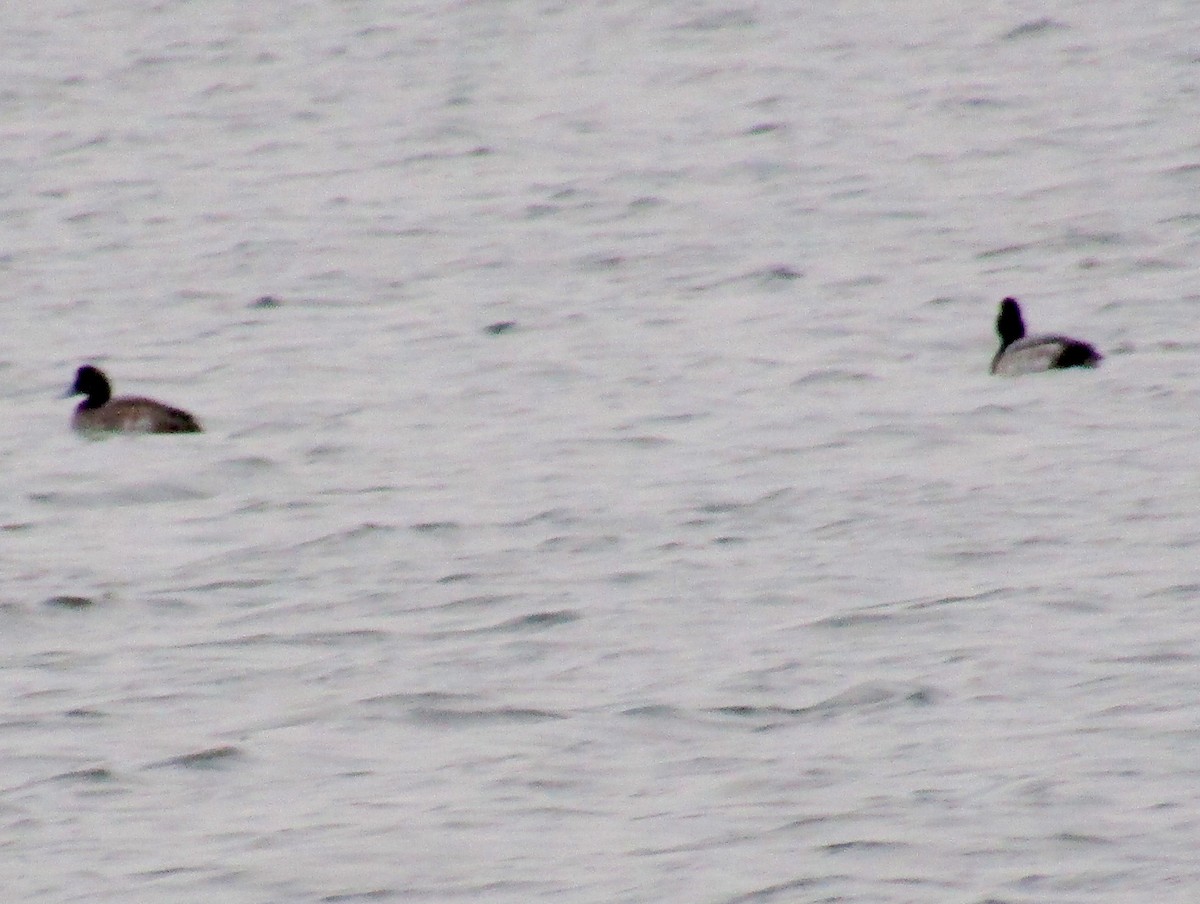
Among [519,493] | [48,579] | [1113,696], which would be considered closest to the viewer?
[1113,696]

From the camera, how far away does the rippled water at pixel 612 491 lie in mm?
9516

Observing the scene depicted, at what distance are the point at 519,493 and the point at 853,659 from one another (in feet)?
12.3

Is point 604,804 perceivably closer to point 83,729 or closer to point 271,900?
point 271,900

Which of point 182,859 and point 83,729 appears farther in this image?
point 83,729

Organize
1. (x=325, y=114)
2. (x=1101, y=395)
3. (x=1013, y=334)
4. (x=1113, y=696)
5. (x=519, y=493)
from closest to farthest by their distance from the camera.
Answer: (x=1113, y=696) < (x=519, y=493) < (x=1101, y=395) < (x=1013, y=334) < (x=325, y=114)

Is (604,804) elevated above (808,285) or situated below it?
above

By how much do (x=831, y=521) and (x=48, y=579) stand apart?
11.2 feet

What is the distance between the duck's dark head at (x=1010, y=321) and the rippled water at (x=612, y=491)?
0.30 meters

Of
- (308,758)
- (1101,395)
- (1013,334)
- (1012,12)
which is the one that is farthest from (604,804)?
(1012,12)

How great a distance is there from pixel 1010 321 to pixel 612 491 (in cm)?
456

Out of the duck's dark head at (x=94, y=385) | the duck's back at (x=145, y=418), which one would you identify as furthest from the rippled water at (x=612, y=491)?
the duck's dark head at (x=94, y=385)

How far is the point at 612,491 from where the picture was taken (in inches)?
582

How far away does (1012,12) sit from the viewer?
33.6m

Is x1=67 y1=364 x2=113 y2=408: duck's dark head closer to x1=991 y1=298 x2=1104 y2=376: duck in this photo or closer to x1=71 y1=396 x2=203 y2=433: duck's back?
x1=71 y1=396 x2=203 y2=433: duck's back
